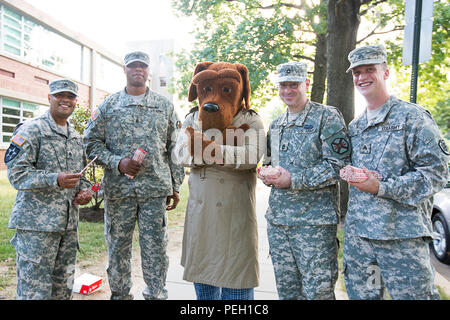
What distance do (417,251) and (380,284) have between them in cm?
32

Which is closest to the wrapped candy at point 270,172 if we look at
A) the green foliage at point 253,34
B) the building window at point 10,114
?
the green foliage at point 253,34

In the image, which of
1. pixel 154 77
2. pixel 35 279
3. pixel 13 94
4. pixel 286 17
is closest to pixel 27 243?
pixel 35 279

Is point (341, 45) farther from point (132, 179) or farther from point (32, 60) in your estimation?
point (32, 60)

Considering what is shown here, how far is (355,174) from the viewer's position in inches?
76.7

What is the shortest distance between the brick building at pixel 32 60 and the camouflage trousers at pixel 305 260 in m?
11.7

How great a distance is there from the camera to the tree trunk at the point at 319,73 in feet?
29.9

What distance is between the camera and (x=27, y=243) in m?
2.57

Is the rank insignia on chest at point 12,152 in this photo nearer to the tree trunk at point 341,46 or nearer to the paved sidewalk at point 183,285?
the paved sidewalk at point 183,285

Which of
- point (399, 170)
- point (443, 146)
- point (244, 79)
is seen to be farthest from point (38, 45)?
point (443, 146)

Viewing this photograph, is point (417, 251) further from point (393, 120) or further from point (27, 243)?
point (27, 243)

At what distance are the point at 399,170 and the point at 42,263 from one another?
265 cm

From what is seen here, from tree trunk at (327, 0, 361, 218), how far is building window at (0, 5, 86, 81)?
41.9 ft

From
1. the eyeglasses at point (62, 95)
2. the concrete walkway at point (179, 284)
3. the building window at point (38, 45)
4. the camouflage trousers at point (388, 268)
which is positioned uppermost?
the building window at point (38, 45)

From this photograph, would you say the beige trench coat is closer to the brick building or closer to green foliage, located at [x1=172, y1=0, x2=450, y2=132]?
green foliage, located at [x1=172, y1=0, x2=450, y2=132]
